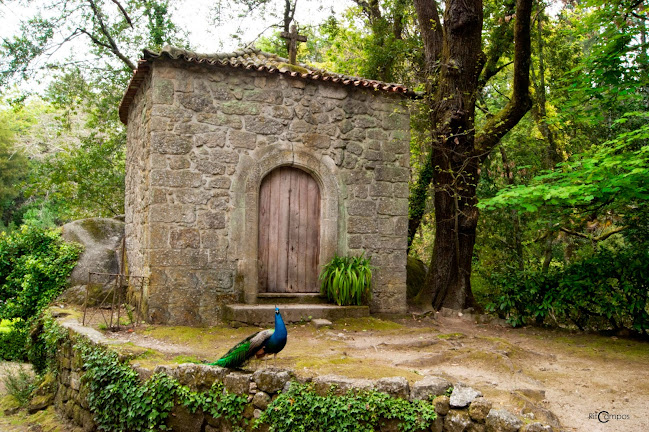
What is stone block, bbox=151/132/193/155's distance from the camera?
7215 mm

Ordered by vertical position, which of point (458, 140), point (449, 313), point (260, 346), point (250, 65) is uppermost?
point (250, 65)

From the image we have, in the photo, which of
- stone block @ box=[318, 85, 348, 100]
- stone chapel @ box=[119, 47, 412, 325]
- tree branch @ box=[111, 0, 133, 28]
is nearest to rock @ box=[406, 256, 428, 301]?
stone chapel @ box=[119, 47, 412, 325]

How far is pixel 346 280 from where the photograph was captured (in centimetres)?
762

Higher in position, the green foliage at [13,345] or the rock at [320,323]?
the rock at [320,323]

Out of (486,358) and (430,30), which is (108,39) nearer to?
(430,30)

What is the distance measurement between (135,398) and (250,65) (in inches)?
185

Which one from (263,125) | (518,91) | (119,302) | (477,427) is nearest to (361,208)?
(263,125)

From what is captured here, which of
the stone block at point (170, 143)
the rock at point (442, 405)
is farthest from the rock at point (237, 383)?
the stone block at point (170, 143)

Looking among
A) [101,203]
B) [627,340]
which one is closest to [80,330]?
[627,340]

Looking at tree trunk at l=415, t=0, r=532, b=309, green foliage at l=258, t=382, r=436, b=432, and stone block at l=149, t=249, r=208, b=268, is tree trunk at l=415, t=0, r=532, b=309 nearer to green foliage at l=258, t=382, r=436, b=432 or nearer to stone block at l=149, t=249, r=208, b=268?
stone block at l=149, t=249, r=208, b=268

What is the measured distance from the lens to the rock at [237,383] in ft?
15.2

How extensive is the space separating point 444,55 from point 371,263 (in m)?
3.74

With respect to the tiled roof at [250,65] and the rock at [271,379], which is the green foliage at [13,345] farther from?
the rock at [271,379]

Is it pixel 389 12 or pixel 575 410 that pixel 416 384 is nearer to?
pixel 575 410
